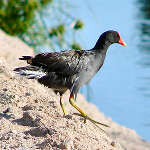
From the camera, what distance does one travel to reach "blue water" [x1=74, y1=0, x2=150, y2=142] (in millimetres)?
8016

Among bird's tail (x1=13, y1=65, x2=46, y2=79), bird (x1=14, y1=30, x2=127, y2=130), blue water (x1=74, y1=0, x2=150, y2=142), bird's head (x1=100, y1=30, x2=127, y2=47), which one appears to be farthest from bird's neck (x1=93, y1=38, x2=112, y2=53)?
blue water (x1=74, y1=0, x2=150, y2=142)

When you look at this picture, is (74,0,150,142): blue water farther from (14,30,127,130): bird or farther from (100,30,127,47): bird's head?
(14,30,127,130): bird

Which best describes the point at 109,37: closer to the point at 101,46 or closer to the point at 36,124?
the point at 101,46

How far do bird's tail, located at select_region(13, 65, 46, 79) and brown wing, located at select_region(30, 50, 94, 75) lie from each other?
70mm

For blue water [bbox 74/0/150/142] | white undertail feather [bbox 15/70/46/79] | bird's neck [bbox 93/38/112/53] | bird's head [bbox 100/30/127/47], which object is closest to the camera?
white undertail feather [bbox 15/70/46/79]

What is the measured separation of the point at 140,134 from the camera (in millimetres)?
7484

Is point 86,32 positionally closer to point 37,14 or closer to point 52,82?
point 37,14

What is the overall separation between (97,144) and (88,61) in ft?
4.84

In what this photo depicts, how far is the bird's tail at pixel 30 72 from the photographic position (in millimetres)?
4352

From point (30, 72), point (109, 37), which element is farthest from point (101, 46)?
point (30, 72)

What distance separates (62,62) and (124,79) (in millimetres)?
4970

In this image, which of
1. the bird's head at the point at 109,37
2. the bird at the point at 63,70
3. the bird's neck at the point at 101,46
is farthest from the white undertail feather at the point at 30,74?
the bird's head at the point at 109,37

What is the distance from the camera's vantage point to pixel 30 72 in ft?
14.4

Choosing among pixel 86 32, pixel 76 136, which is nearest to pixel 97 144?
pixel 76 136
